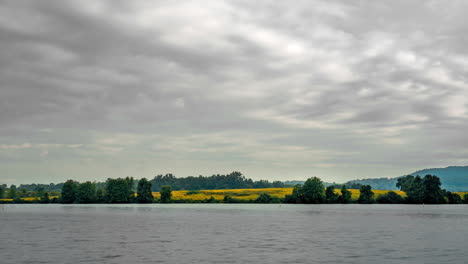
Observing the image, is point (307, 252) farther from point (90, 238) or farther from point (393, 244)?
point (90, 238)

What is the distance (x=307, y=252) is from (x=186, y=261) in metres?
12.7

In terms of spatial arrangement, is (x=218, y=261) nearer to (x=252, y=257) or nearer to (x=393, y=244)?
(x=252, y=257)

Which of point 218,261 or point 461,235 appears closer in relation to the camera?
point 218,261

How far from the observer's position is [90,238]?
204 feet

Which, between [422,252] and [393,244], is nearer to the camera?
[422,252]

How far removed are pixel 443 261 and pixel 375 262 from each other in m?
6.28

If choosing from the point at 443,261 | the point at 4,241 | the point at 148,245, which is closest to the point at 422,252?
the point at 443,261

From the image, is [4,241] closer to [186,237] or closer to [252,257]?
[186,237]

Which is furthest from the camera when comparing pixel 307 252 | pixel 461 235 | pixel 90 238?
pixel 461 235

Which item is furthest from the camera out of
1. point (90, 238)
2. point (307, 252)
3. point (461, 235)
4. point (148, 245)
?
point (461, 235)

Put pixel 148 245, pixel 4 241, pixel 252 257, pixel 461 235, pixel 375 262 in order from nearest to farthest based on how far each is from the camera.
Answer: pixel 375 262 → pixel 252 257 → pixel 148 245 → pixel 4 241 → pixel 461 235

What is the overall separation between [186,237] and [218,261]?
75.1ft

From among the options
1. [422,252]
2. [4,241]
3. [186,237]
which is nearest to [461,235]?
[422,252]

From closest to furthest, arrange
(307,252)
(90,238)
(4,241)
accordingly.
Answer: (307,252) → (4,241) → (90,238)
